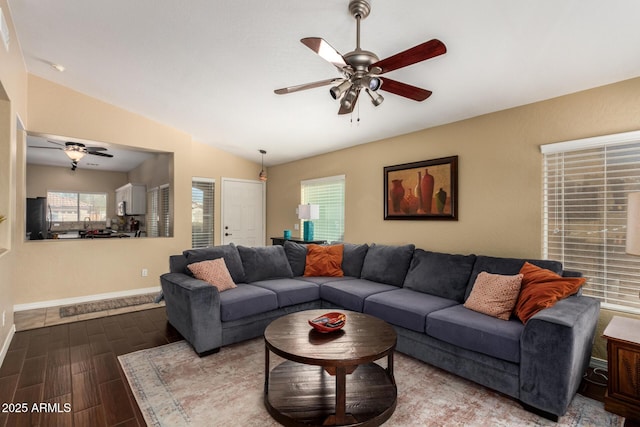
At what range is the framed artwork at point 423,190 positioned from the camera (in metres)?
3.79

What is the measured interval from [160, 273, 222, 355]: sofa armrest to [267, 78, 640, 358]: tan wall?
8.68 feet

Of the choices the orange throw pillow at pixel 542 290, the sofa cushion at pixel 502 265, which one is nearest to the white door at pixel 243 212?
the sofa cushion at pixel 502 265

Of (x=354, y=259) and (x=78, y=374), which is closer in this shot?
(x=78, y=374)

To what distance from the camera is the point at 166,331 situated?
137 inches

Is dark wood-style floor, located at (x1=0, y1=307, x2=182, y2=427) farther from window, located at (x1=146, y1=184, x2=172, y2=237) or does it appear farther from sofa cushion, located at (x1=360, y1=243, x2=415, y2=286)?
window, located at (x1=146, y1=184, x2=172, y2=237)

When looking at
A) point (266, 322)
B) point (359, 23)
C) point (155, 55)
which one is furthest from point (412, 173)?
point (155, 55)

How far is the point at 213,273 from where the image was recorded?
3.35 metres

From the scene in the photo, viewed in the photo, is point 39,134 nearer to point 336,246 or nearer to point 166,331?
point 166,331

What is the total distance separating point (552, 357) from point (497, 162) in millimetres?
2097

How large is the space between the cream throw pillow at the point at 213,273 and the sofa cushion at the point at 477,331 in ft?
6.89

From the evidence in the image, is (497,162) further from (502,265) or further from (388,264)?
(388,264)

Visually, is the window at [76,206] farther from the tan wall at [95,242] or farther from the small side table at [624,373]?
the small side table at [624,373]

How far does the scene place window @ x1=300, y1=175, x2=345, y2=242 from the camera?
5.40 metres

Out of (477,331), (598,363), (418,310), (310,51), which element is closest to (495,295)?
(477,331)
